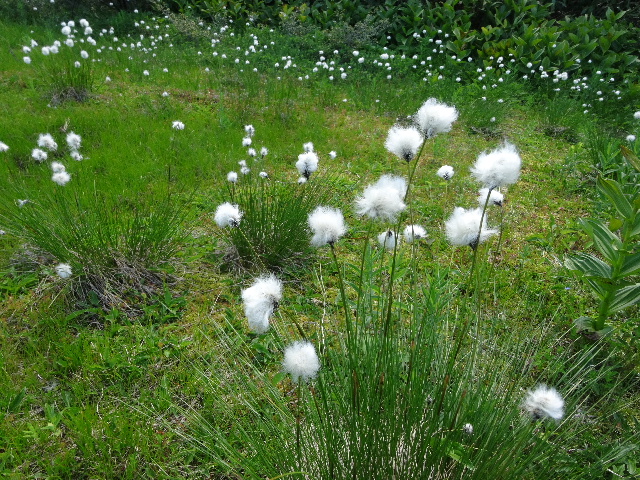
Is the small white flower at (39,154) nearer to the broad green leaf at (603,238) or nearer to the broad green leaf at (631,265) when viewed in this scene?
the broad green leaf at (603,238)

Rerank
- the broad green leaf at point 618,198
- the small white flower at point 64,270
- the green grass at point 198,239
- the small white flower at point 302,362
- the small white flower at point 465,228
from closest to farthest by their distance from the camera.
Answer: the small white flower at point 302,362, the small white flower at point 465,228, the green grass at point 198,239, the broad green leaf at point 618,198, the small white flower at point 64,270

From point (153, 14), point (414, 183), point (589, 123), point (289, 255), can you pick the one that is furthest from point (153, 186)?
point (153, 14)

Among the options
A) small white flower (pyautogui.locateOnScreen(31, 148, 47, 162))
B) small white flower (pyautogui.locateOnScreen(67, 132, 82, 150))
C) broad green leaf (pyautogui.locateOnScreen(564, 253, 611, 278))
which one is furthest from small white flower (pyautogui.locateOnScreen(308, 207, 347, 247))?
small white flower (pyautogui.locateOnScreen(31, 148, 47, 162))

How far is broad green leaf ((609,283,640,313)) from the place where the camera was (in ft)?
6.72

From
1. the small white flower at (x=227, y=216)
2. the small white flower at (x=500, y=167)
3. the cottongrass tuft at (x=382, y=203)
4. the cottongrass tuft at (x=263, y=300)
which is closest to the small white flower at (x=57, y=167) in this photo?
the small white flower at (x=227, y=216)

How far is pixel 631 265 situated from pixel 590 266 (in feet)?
0.57

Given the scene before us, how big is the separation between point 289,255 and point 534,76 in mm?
6315

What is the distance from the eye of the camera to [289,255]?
9.77ft

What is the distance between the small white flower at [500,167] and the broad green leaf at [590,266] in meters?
1.06

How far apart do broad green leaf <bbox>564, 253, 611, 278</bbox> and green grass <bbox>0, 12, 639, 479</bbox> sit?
1.07ft

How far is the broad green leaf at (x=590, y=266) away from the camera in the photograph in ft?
6.89

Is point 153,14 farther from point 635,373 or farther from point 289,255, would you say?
point 635,373

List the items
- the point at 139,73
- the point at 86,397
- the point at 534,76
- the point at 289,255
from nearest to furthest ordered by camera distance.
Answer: the point at 86,397 < the point at 289,255 < the point at 139,73 < the point at 534,76

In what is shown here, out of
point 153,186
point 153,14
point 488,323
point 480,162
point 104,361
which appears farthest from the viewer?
point 153,14
